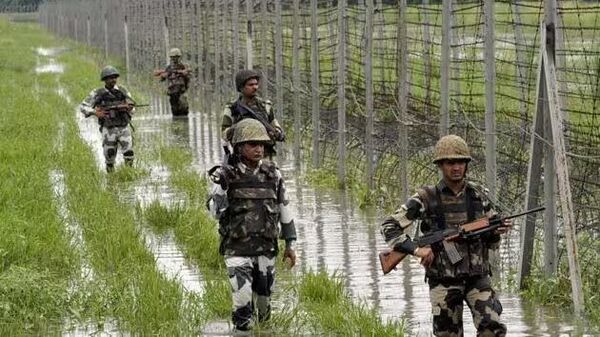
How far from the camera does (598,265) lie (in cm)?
959

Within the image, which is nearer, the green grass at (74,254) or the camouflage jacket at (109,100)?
the green grass at (74,254)

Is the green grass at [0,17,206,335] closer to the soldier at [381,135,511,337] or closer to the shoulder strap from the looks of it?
the soldier at [381,135,511,337]

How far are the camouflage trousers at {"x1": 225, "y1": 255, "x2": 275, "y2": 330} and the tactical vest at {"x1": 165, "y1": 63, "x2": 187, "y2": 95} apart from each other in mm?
16465

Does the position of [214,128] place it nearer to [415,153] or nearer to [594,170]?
[415,153]

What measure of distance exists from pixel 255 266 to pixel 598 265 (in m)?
2.56

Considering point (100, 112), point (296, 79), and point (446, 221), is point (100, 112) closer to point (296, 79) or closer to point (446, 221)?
point (296, 79)

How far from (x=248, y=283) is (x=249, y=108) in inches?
151

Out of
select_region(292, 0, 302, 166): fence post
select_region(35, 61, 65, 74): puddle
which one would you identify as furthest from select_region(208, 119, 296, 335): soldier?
select_region(35, 61, 65, 74): puddle

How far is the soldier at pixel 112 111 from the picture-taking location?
658 inches

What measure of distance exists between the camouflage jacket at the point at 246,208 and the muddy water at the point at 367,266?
1.01m

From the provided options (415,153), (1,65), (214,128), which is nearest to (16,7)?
(1,65)

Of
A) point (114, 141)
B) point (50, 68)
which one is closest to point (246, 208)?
point (114, 141)

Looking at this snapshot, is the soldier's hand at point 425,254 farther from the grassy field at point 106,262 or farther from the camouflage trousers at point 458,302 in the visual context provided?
the grassy field at point 106,262

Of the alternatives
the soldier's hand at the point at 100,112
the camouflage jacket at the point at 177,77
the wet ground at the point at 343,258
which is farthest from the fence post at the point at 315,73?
the camouflage jacket at the point at 177,77
